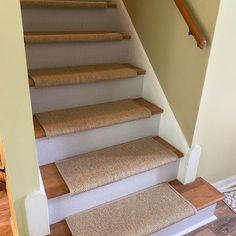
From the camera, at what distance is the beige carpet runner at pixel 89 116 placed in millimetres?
1436

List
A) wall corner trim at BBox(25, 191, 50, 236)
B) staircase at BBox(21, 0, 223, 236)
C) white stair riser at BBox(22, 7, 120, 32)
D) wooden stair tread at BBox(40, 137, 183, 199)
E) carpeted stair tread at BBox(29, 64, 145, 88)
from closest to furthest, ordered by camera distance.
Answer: wall corner trim at BBox(25, 191, 50, 236), wooden stair tread at BBox(40, 137, 183, 199), staircase at BBox(21, 0, 223, 236), carpeted stair tread at BBox(29, 64, 145, 88), white stair riser at BBox(22, 7, 120, 32)

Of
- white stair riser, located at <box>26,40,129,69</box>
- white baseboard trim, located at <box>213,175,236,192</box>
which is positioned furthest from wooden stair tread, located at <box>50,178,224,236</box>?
white stair riser, located at <box>26,40,129,69</box>

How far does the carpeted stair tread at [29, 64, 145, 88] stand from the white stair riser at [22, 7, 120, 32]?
371mm

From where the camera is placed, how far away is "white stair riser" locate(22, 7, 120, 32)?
179 centimetres

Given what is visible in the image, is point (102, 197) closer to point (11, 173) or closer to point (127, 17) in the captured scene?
point (11, 173)

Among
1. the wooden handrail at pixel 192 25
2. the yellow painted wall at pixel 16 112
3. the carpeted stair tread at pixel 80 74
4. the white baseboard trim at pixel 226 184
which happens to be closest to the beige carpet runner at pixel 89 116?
the carpeted stair tread at pixel 80 74

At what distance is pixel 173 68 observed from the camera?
1.64m

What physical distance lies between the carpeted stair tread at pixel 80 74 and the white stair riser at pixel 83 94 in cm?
6

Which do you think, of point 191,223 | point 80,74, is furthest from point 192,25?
point 191,223

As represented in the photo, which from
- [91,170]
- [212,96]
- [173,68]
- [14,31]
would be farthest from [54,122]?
[212,96]

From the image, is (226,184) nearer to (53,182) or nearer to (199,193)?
(199,193)

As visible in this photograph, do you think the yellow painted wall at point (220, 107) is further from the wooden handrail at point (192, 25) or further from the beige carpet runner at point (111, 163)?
the beige carpet runner at point (111, 163)

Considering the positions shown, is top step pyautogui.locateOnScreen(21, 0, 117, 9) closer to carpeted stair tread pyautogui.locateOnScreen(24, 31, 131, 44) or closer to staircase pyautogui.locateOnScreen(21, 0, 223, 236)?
staircase pyautogui.locateOnScreen(21, 0, 223, 236)

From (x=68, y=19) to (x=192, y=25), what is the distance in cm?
99
